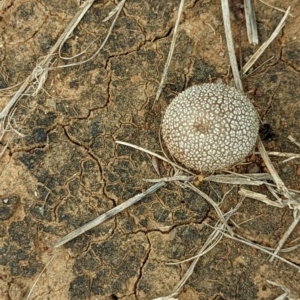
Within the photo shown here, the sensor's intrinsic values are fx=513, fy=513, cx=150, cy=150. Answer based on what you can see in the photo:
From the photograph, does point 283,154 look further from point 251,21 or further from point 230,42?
point 251,21

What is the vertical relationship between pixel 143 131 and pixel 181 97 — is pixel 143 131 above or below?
below

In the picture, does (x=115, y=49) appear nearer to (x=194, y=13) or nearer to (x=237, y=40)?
(x=194, y=13)

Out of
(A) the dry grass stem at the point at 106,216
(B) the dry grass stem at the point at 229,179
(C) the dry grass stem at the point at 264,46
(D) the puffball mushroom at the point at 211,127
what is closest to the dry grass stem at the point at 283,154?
(B) the dry grass stem at the point at 229,179

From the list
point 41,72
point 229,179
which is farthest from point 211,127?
point 41,72

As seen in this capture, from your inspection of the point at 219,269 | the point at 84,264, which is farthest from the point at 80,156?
the point at 219,269

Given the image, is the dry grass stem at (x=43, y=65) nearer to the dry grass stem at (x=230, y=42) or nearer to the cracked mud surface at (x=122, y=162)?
the cracked mud surface at (x=122, y=162)
